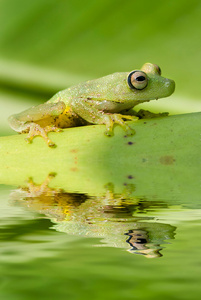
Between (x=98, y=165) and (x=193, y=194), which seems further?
(x=98, y=165)

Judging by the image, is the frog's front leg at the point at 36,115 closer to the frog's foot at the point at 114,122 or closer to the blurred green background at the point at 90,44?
the frog's foot at the point at 114,122

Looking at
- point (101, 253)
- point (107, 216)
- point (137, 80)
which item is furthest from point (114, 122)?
point (101, 253)

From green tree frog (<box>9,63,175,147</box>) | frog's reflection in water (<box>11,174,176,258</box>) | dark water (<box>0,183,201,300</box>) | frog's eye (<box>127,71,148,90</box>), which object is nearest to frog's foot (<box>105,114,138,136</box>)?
green tree frog (<box>9,63,175,147</box>)

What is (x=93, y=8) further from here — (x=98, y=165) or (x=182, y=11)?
(x=98, y=165)

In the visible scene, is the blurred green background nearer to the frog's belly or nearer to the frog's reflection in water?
the frog's belly

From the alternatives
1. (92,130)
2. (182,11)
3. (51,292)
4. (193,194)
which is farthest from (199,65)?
(51,292)

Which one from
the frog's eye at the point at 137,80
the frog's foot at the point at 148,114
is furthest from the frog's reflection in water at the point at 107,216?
the frog's eye at the point at 137,80

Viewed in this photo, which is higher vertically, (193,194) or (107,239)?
(193,194)
